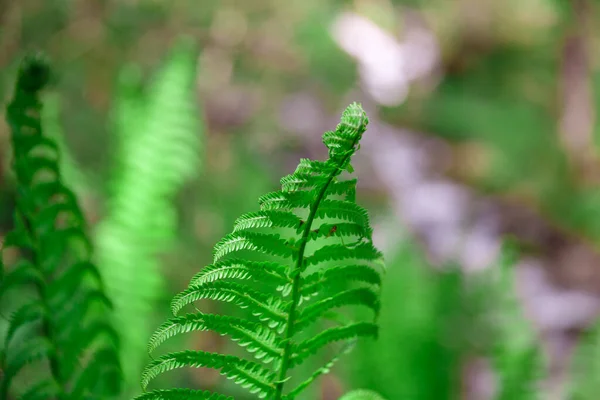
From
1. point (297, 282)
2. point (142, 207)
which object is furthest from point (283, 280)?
point (142, 207)

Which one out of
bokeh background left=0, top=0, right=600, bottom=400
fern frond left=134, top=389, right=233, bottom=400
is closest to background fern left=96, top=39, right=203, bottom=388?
bokeh background left=0, top=0, right=600, bottom=400

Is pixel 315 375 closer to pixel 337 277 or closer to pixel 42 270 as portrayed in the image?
pixel 337 277

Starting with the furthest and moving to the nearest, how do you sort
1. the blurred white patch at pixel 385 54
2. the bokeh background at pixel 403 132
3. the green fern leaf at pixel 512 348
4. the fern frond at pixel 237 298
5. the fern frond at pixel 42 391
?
the blurred white patch at pixel 385 54 < the bokeh background at pixel 403 132 < the green fern leaf at pixel 512 348 < the fern frond at pixel 42 391 < the fern frond at pixel 237 298

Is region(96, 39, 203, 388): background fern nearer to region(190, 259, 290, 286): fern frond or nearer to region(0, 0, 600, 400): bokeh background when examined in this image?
region(0, 0, 600, 400): bokeh background

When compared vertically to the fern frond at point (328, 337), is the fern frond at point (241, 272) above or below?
above

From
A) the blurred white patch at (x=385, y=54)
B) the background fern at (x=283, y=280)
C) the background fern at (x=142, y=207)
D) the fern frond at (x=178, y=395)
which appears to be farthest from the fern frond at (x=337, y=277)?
the blurred white patch at (x=385, y=54)

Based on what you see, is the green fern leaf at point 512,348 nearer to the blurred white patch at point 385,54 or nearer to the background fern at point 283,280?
the background fern at point 283,280

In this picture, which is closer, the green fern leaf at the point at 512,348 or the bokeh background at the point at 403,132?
the green fern leaf at the point at 512,348

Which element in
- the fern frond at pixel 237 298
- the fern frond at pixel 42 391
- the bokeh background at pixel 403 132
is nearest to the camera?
the fern frond at pixel 237 298
